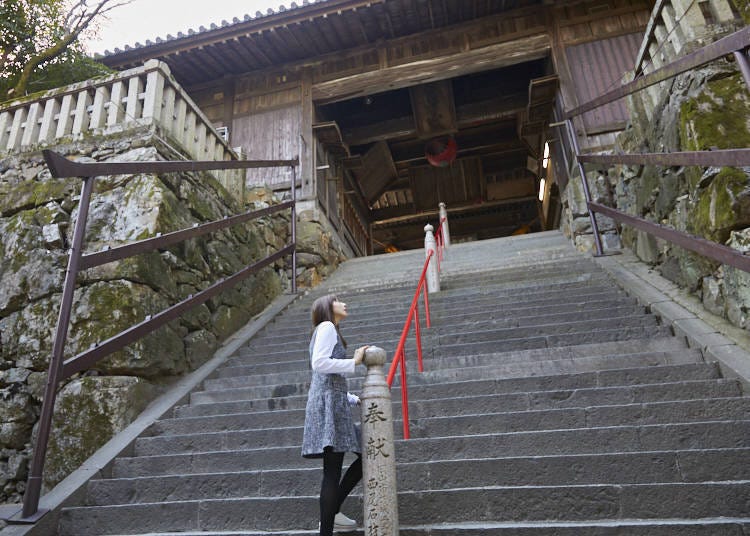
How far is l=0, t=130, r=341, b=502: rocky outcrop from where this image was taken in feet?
12.3

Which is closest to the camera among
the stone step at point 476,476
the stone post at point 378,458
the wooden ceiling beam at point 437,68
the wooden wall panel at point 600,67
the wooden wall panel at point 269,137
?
the stone post at point 378,458

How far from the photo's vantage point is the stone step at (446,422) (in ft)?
9.95

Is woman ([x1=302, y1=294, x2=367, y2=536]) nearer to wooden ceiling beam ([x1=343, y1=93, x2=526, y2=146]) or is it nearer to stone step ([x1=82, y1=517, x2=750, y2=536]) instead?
stone step ([x1=82, y1=517, x2=750, y2=536])

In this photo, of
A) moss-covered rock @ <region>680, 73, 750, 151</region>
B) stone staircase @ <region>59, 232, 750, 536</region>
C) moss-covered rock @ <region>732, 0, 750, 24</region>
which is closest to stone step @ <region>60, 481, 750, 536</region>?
stone staircase @ <region>59, 232, 750, 536</region>

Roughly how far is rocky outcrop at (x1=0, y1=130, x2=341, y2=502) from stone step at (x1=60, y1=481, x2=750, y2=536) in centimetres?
101

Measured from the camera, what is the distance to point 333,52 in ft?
37.4

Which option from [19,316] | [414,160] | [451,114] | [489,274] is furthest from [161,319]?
[414,160]

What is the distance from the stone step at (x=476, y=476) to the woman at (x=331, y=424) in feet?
1.89

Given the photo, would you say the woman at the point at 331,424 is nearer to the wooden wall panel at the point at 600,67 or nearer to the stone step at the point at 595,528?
the stone step at the point at 595,528

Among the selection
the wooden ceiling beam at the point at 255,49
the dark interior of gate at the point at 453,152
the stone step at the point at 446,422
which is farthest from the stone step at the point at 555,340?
the wooden ceiling beam at the point at 255,49

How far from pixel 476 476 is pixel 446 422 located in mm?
587

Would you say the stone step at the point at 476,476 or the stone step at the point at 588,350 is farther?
the stone step at the point at 588,350

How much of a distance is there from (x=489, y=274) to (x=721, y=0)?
413cm

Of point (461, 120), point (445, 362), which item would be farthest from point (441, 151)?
point (445, 362)
